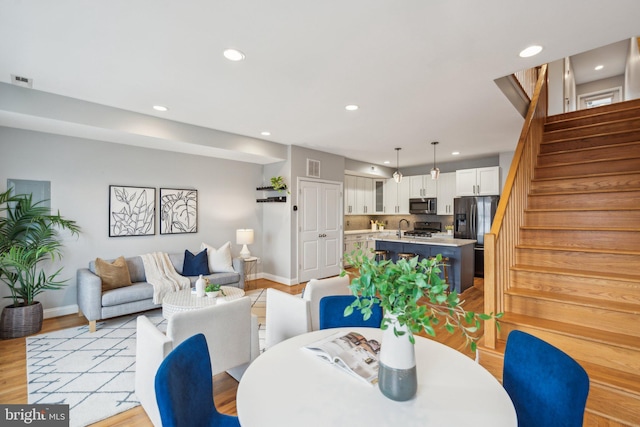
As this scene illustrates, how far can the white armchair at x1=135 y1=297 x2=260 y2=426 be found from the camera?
183cm

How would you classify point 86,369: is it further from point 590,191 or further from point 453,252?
point 590,191

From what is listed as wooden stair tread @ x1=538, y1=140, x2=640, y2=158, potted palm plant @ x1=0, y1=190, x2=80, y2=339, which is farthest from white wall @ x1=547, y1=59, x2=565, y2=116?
potted palm plant @ x1=0, y1=190, x2=80, y2=339

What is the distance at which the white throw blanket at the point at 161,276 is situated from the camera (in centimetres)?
387

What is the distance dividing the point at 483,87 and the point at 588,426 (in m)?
2.88

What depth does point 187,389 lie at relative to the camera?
113cm

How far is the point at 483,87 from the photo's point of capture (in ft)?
10.1

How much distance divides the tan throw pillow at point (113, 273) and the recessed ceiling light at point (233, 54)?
300cm

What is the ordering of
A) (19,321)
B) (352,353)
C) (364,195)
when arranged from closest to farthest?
1. (352,353)
2. (19,321)
3. (364,195)

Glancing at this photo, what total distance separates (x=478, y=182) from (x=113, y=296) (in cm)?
667

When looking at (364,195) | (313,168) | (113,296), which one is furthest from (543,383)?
(364,195)

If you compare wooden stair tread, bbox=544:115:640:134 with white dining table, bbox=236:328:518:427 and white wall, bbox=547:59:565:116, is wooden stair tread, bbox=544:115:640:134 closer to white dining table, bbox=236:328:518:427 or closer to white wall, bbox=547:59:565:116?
white wall, bbox=547:59:565:116

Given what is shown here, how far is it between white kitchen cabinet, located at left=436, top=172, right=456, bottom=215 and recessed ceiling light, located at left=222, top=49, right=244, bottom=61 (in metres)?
5.90

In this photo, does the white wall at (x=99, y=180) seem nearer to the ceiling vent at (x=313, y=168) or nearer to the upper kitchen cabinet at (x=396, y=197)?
the ceiling vent at (x=313, y=168)
